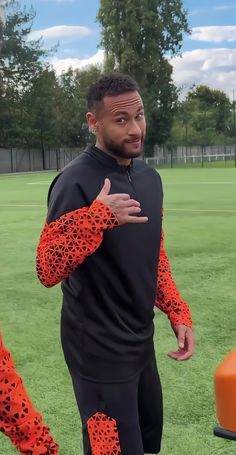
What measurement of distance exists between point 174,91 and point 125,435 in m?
62.8

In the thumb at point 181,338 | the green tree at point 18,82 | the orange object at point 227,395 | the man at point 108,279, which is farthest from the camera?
the green tree at point 18,82

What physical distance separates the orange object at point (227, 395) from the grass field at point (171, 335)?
2.15 meters

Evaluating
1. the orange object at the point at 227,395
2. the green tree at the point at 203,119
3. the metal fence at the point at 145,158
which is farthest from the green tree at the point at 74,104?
the orange object at the point at 227,395

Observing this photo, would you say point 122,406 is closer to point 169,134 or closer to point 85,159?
point 85,159

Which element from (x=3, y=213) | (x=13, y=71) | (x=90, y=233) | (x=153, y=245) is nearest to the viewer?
(x=90, y=233)

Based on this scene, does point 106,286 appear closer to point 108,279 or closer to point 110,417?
point 108,279

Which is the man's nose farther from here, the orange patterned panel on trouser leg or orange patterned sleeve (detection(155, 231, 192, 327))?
the orange patterned panel on trouser leg

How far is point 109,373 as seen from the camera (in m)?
2.33

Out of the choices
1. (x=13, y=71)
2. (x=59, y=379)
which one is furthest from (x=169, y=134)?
(x=59, y=379)

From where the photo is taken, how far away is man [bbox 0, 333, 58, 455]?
1.78 meters

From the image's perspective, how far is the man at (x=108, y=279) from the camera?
7.52ft

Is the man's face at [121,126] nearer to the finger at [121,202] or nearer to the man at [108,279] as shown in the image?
the man at [108,279]

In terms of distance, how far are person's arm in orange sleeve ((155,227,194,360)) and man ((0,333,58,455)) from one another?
0.98 m

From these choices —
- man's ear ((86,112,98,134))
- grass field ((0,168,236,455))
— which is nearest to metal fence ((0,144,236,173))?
grass field ((0,168,236,455))
